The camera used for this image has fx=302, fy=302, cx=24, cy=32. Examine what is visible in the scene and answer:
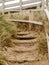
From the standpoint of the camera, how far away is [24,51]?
17.2 ft

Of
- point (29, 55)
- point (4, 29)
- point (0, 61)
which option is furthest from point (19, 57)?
point (0, 61)

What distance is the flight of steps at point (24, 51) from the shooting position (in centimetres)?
477

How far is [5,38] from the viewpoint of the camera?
513 cm

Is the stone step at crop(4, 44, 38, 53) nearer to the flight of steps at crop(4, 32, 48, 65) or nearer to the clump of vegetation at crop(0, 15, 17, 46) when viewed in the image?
the flight of steps at crop(4, 32, 48, 65)

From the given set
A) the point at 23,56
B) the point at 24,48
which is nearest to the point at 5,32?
the point at 24,48

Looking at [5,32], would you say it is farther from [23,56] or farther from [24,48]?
[23,56]

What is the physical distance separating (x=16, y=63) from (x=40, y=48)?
629 mm

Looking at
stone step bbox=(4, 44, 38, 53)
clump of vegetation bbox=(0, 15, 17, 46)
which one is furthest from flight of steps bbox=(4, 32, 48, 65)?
clump of vegetation bbox=(0, 15, 17, 46)

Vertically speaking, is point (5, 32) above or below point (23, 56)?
above

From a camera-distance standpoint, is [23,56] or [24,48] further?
[24,48]

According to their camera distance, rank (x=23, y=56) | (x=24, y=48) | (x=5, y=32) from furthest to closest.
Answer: (x=24, y=48)
(x=5, y=32)
(x=23, y=56)

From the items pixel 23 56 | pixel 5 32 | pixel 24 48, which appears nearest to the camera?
pixel 23 56

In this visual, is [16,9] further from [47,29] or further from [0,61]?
[0,61]

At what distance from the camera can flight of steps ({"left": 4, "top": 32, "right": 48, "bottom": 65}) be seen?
188 inches
